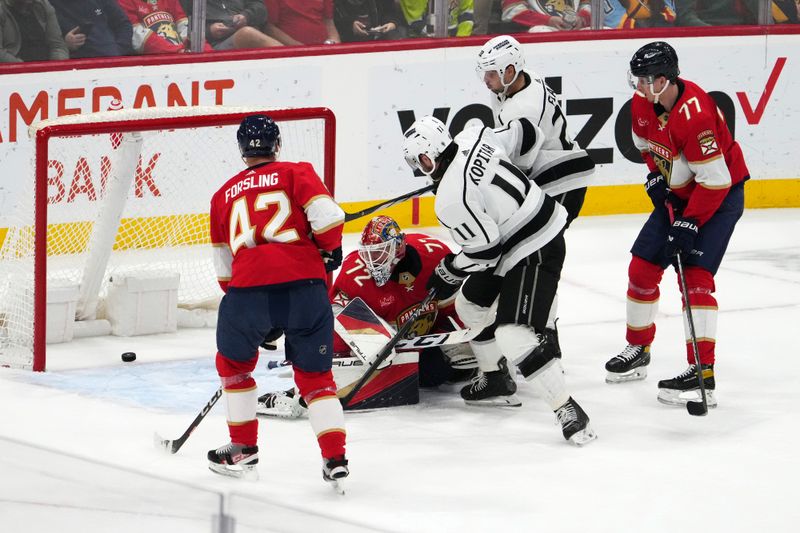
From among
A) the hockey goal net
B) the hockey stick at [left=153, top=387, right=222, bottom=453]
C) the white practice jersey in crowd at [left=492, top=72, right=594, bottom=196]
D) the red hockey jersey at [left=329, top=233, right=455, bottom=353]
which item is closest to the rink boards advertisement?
the hockey goal net

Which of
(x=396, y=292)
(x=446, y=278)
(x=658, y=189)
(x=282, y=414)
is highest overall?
(x=658, y=189)

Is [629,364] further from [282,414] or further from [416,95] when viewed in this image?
[416,95]

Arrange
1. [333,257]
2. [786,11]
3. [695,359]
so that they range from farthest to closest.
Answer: [786,11] < [695,359] < [333,257]

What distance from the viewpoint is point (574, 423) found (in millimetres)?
4281

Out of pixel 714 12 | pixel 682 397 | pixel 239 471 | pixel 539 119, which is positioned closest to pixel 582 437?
pixel 682 397

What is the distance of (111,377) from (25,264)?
1.91ft

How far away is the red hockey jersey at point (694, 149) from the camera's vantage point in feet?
14.9

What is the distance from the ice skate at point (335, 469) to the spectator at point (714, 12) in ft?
16.2

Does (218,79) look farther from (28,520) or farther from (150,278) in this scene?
(28,520)

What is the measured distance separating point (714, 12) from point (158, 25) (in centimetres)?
322

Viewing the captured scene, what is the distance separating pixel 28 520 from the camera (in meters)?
2.64

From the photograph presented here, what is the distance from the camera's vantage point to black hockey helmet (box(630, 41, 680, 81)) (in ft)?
14.8

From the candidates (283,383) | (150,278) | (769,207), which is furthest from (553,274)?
(769,207)

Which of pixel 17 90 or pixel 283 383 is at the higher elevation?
pixel 17 90
